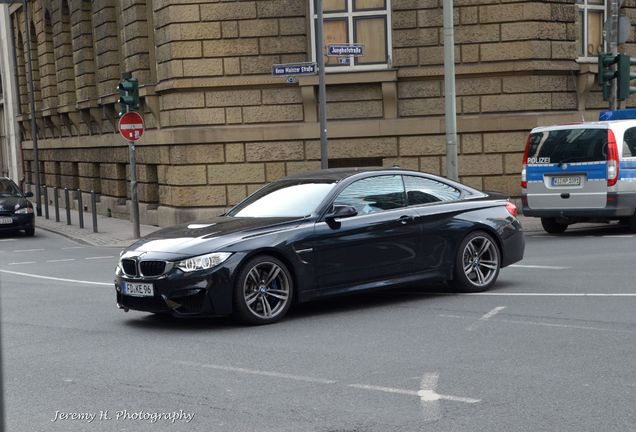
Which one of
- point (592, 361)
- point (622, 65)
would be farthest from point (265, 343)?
point (622, 65)

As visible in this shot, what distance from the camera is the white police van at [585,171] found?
15727 millimetres

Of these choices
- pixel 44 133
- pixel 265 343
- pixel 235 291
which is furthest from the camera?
pixel 44 133

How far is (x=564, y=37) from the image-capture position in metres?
21.1

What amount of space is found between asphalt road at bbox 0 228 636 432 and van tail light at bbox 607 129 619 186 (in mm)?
4890

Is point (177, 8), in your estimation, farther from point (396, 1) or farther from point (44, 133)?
point (44, 133)

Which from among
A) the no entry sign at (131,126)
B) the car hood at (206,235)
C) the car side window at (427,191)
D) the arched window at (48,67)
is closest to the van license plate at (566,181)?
the car side window at (427,191)

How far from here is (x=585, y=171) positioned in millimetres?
15906

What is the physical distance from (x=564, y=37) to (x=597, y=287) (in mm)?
12030

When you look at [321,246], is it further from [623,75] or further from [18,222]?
[18,222]

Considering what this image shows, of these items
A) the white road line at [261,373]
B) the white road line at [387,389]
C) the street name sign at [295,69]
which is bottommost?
the white road line at [261,373]

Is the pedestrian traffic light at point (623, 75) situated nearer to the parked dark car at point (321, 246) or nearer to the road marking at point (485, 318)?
the parked dark car at point (321, 246)

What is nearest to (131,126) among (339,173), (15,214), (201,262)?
(15,214)

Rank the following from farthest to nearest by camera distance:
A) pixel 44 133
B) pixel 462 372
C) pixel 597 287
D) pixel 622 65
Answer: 1. pixel 44 133
2. pixel 622 65
3. pixel 597 287
4. pixel 462 372

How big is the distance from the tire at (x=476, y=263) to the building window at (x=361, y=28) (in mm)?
11454
